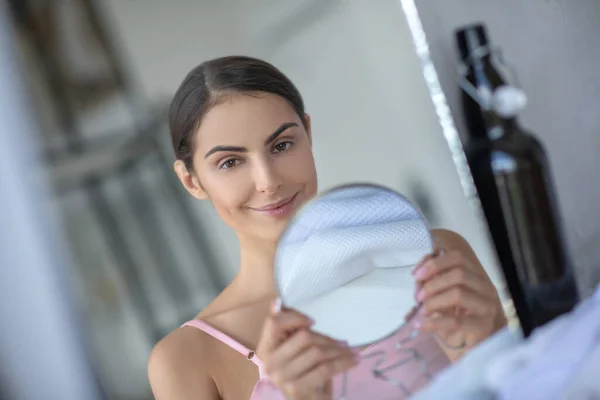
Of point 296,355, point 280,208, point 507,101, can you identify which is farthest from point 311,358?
point 507,101

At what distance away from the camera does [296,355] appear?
0.49m

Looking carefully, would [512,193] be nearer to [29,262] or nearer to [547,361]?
[547,361]

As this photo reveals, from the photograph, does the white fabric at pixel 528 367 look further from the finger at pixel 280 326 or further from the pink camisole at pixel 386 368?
the finger at pixel 280 326

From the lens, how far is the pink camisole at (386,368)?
49cm

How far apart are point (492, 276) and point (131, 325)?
1.07ft

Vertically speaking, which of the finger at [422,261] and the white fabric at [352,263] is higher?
the white fabric at [352,263]

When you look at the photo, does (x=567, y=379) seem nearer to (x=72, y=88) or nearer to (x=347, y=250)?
(x=347, y=250)

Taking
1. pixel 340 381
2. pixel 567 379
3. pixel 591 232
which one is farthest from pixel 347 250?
pixel 591 232

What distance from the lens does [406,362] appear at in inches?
21.0

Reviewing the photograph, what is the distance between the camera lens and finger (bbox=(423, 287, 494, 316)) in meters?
0.54

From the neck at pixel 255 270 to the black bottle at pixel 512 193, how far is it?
25cm

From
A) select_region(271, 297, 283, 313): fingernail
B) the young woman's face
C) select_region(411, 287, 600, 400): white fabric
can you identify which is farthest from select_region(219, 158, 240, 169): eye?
select_region(411, 287, 600, 400): white fabric

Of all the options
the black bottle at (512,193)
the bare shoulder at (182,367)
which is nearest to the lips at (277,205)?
the bare shoulder at (182,367)

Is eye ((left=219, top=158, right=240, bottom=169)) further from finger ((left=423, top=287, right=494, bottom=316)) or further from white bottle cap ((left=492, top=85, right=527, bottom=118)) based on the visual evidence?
white bottle cap ((left=492, top=85, right=527, bottom=118))
